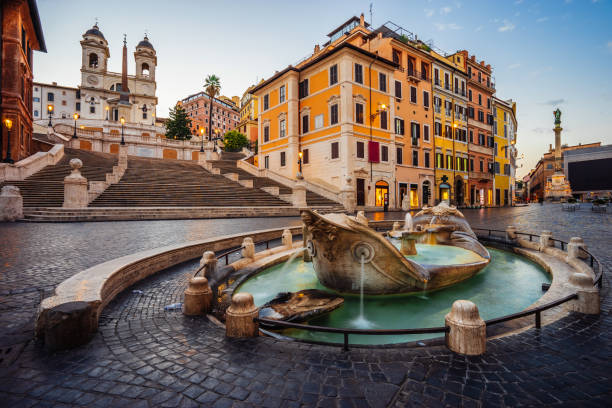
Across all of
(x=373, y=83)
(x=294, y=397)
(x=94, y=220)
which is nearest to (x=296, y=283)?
(x=294, y=397)

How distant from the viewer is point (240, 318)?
3090 millimetres

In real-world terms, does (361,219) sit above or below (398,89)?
below

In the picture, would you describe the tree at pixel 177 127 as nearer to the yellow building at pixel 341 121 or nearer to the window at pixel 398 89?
the yellow building at pixel 341 121

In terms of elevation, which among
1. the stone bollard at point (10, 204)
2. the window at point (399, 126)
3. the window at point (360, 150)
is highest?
the window at point (399, 126)

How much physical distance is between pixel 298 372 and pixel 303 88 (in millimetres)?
31291

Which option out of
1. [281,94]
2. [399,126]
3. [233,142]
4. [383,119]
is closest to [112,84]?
[233,142]

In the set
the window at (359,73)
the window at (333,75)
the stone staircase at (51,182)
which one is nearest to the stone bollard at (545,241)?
the stone staircase at (51,182)

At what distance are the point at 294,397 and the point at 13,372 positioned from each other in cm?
241

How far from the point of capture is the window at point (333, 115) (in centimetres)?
2677

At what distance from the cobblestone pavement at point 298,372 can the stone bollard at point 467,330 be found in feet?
0.35

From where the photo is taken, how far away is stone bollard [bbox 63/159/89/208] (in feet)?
45.3

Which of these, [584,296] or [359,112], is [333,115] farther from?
[584,296]

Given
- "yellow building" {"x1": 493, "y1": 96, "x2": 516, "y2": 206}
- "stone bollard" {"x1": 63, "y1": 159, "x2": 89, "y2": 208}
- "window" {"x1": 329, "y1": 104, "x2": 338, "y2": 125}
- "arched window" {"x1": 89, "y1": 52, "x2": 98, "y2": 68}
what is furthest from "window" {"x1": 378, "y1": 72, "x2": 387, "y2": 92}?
"arched window" {"x1": 89, "y1": 52, "x2": 98, "y2": 68}

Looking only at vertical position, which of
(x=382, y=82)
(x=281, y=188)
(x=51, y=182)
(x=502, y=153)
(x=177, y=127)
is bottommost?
(x=51, y=182)
